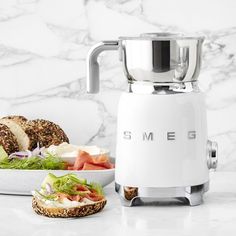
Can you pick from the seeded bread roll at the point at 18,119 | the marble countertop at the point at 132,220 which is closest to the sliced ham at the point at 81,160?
the marble countertop at the point at 132,220

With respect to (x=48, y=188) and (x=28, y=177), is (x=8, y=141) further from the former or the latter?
(x=48, y=188)

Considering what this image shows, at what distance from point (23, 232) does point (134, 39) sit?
1.51ft

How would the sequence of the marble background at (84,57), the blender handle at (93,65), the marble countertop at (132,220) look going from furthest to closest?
the marble background at (84,57) < the blender handle at (93,65) < the marble countertop at (132,220)

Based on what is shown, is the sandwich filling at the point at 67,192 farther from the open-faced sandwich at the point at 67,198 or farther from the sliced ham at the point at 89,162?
the sliced ham at the point at 89,162

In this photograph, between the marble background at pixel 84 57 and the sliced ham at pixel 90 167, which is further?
the marble background at pixel 84 57

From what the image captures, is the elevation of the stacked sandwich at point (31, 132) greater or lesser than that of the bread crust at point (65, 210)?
greater

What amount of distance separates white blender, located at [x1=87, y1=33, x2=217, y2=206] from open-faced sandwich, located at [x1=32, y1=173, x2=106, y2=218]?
79mm

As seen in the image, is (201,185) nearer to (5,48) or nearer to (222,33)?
(222,33)

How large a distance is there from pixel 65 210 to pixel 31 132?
1.45 ft

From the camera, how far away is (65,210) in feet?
5.23

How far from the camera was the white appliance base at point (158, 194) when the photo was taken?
1.67 meters

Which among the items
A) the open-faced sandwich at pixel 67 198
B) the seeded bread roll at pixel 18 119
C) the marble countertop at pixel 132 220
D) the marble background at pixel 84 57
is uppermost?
the marble background at pixel 84 57

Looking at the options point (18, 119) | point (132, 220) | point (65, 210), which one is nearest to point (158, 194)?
point (132, 220)

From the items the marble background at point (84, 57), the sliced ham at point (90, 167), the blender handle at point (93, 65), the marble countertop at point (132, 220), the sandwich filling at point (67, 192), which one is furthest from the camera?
the marble background at point (84, 57)
